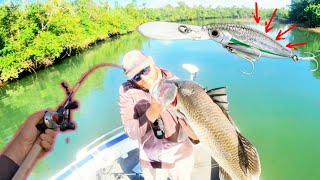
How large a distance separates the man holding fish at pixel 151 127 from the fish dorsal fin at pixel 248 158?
60cm

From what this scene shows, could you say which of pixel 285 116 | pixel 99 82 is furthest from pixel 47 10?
pixel 285 116

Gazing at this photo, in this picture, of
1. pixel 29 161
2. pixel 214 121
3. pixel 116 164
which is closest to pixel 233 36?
pixel 214 121

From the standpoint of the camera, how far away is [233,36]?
1.66 metres

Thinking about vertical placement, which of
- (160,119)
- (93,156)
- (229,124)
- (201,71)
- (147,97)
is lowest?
(201,71)

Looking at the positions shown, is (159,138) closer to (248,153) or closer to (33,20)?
(248,153)

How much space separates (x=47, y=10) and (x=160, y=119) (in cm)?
2673

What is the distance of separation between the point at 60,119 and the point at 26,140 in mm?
220

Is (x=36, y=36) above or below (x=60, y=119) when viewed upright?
below

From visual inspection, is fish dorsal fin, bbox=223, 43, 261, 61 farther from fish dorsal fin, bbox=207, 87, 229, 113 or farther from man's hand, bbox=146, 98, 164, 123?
man's hand, bbox=146, 98, 164, 123

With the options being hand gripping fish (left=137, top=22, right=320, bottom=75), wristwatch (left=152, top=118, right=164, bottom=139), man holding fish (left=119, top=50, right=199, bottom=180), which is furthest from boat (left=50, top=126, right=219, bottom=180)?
hand gripping fish (left=137, top=22, right=320, bottom=75)

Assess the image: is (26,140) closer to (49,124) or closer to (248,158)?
(49,124)

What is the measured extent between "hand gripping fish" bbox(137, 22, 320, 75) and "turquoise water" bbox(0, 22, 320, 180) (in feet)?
9.55

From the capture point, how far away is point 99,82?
18.5 metres

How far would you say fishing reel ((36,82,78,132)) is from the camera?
5.52 feet
